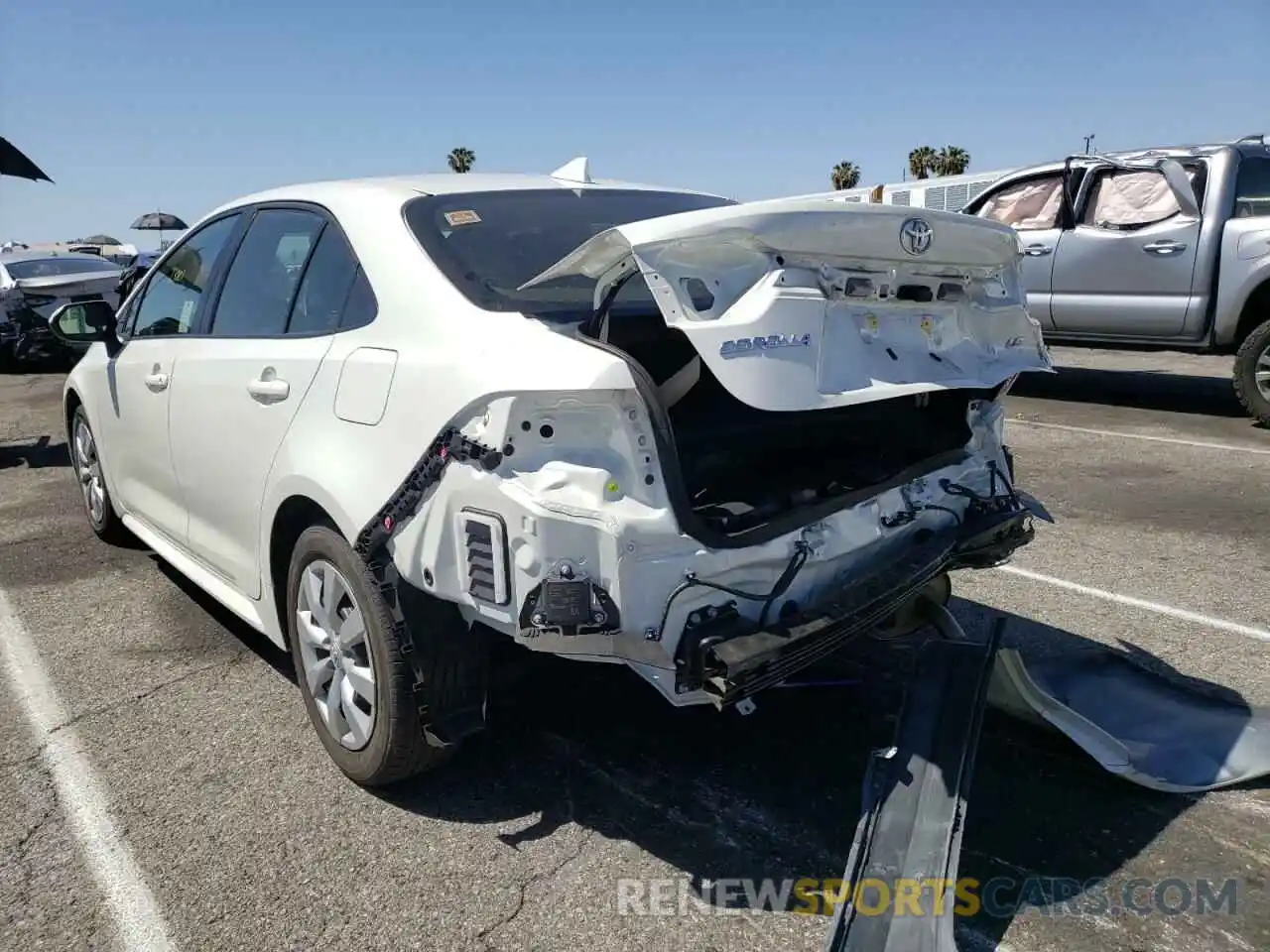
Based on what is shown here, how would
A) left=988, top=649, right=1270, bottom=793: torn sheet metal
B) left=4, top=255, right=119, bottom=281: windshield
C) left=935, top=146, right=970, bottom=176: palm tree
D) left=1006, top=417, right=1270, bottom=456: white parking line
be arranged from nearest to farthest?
left=988, top=649, right=1270, bottom=793: torn sheet metal → left=1006, top=417, right=1270, bottom=456: white parking line → left=4, top=255, right=119, bottom=281: windshield → left=935, top=146, right=970, bottom=176: palm tree

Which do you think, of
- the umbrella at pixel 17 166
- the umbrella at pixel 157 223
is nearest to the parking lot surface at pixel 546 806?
the umbrella at pixel 17 166

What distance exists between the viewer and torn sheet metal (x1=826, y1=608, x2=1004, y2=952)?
2324 mm

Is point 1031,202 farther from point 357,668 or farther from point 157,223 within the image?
point 157,223

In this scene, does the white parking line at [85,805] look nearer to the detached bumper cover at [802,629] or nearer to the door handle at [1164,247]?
the detached bumper cover at [802,629]

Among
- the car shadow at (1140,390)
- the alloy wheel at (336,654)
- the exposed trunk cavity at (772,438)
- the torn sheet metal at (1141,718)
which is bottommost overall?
the car shadow at (1140,390)

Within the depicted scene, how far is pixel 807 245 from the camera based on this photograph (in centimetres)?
258

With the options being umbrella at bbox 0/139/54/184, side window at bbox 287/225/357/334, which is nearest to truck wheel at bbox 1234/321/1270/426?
side window at bbox 287/225/357/334

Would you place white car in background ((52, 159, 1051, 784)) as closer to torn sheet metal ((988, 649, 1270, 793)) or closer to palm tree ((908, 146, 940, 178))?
torn sheet metal ((988, 649, 1270, 793))

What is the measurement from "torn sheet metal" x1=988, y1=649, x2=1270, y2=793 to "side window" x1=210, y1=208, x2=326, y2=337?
2633 millimetres

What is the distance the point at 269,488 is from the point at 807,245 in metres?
1.85

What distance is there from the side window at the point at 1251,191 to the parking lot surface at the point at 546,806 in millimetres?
4874

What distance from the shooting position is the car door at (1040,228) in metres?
9.56

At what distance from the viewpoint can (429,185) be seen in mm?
3414

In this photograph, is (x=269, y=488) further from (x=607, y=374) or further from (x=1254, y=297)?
(x=1254, y=297)
